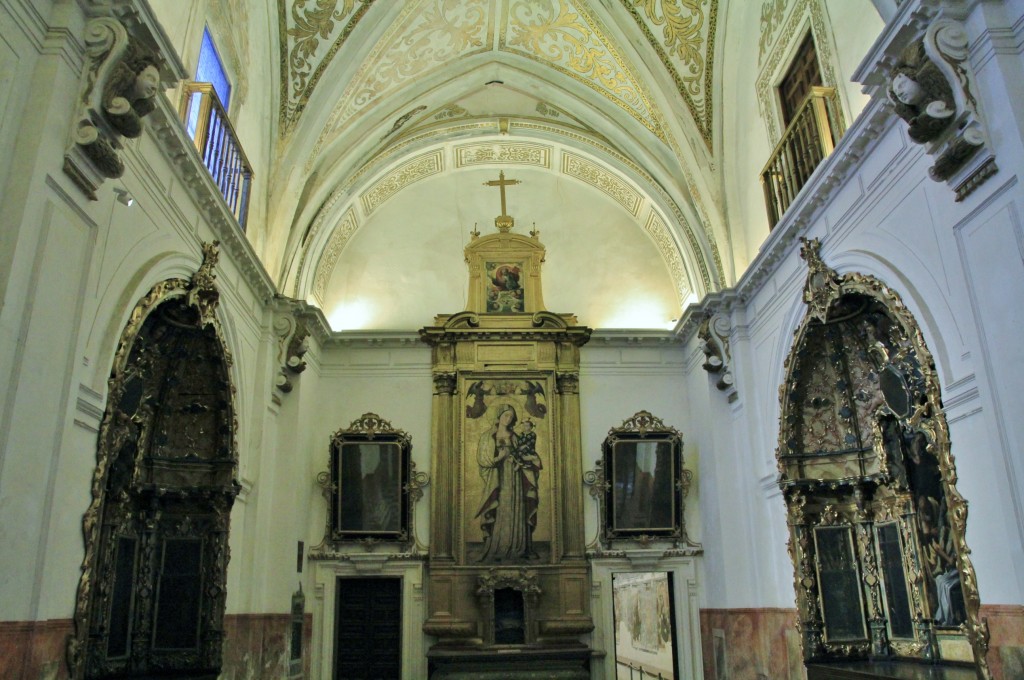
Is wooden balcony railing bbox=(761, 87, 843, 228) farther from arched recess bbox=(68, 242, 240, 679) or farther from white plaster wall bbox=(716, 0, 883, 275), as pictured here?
arched recess bbox=(68, 242, 240, 679)

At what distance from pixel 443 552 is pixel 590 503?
99.0 inches

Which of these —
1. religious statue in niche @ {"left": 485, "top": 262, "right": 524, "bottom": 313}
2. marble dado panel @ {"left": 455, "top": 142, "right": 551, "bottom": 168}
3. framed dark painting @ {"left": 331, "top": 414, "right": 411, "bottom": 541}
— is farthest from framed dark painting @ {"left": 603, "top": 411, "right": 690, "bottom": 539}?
marble dado panel @ {"left": 455, "top": 142, "right": 551, "bottom": 168}

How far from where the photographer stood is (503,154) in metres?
15.0

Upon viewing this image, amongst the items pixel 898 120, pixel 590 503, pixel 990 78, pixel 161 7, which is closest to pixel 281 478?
pixel 590 503

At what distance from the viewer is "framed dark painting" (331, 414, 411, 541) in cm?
1306

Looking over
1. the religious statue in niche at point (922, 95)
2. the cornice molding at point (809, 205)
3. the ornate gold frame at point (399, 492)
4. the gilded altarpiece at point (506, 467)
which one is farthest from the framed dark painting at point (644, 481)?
the religious statue in niche at point (922, 95)

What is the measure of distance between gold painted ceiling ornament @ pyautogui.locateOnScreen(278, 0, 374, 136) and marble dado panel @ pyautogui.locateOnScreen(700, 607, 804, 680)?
957 cm

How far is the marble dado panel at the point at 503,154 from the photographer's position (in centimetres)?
1477

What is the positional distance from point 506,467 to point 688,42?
7.13 m

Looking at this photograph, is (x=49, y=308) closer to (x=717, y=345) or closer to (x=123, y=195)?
(x=123, y=195)

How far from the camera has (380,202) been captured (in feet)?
49.3

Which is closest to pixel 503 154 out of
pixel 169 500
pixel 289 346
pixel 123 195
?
pixel 289 346

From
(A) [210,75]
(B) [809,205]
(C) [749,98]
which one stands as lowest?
(B) [809,205]

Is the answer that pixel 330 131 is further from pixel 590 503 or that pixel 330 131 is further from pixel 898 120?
pixel 898 120
